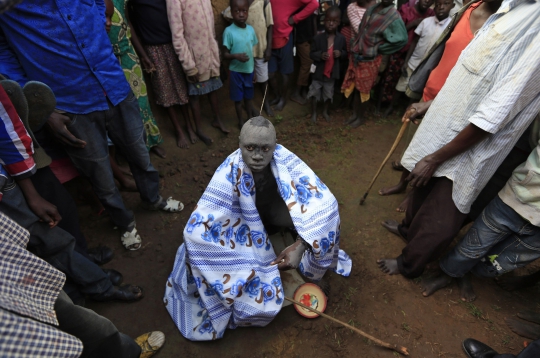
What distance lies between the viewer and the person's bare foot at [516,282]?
8.34 ft

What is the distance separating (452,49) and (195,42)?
2.57 m

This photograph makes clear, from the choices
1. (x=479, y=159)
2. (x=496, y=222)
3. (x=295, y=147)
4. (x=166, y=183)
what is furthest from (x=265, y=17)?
(x=496, y=222)

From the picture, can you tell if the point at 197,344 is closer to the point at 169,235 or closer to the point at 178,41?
the point at 169,235

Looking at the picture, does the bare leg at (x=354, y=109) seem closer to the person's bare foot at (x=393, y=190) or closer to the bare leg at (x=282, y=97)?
the bare leg at (x=282, y=97)

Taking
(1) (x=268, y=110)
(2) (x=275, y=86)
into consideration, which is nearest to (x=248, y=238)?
(1) (x=268, y=110)

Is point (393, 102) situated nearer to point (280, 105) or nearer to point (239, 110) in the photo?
point (280, 105)

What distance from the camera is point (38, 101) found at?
1757 millimetres

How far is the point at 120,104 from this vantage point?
7.98 ft

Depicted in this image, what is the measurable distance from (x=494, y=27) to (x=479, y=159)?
0.78m

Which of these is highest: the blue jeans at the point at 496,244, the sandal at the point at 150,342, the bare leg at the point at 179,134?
the blue jeans at the point at 496,244

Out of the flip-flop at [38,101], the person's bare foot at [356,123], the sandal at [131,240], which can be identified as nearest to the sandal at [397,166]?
the person's bare foot at [356,123]

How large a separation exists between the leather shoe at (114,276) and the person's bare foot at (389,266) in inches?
89.3

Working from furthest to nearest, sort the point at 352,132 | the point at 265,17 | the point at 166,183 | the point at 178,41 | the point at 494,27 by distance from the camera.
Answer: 1. the point at 352,132
2. the point at 265,17
3. the point at 166,183
4. the point at 178,41
5. the point at 494,27

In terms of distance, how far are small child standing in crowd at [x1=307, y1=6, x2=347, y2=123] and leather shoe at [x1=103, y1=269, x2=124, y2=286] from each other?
12.1 ft
